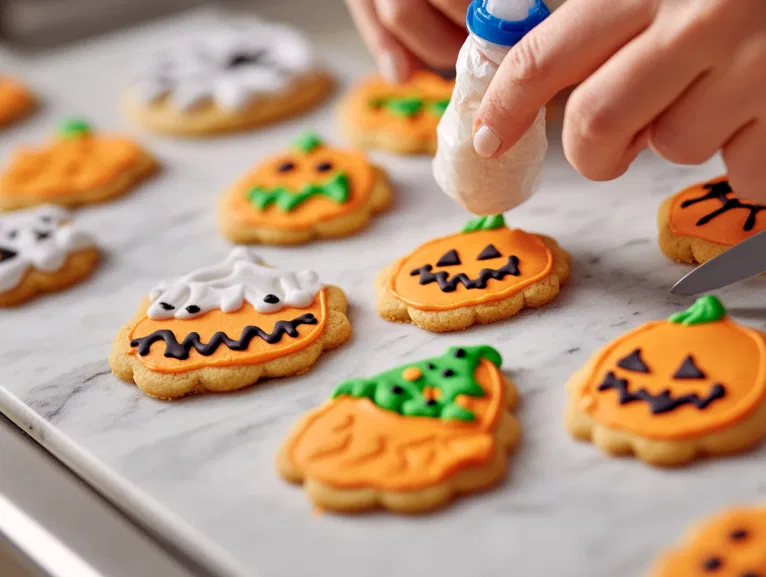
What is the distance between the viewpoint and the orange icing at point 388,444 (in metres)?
0.80

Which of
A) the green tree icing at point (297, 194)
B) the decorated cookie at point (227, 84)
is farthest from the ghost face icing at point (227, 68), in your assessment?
the green tree icing at point (297, 194)

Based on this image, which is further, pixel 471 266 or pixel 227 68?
pixel 227 68

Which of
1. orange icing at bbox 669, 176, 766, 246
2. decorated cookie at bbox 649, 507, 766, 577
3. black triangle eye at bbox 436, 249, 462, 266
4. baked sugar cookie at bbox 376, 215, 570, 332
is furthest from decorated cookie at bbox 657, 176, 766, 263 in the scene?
decorated cookie at bbox 649, 507, 766, 577

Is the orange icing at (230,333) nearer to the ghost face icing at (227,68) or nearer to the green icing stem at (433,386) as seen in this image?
the green icing stem at (433,386)

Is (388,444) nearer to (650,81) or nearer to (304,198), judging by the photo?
(650,81)

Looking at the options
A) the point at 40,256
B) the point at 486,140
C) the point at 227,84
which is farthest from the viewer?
the point at 227,84

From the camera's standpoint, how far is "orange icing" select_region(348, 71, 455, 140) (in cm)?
142

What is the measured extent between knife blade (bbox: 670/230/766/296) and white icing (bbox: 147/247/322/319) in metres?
0.43

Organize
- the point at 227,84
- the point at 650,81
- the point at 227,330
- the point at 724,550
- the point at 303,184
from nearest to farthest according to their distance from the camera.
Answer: the point at 724,550 < the point at 650,81 < the point at 227,330 < the point at 303,184 < the point at 227,84

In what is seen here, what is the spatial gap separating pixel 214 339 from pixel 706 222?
591 millimetres

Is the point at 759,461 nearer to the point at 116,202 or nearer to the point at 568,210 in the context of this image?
the point at 568,210

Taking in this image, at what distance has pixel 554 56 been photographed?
860 mm

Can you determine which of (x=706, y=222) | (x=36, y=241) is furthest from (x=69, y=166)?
(x=706, y=222)

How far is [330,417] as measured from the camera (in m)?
0.88
